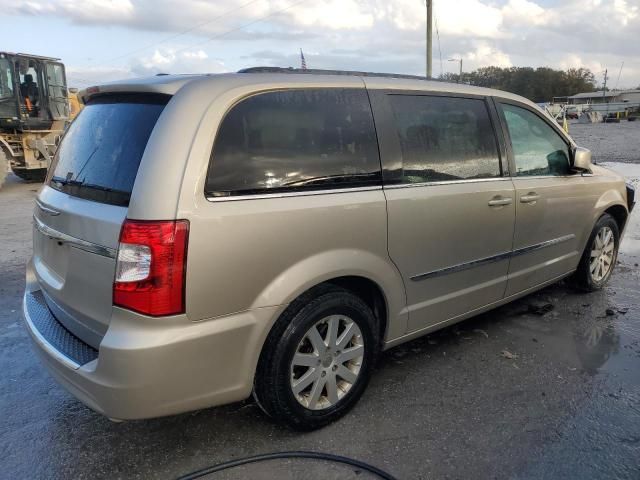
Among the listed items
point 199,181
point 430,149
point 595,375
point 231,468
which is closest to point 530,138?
point 430,149

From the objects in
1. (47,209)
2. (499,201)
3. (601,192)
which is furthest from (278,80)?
(601,192)

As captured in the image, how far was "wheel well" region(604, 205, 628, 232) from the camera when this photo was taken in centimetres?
493

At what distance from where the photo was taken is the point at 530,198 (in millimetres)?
3848

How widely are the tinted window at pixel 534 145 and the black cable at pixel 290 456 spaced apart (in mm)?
2373

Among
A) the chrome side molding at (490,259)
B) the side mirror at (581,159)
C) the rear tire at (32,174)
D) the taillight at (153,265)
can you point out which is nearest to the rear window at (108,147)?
the taillight at (153,265)

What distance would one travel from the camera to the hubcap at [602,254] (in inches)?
191

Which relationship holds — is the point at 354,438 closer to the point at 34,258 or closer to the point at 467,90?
the point at 34,258

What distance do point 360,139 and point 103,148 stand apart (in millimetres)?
1319

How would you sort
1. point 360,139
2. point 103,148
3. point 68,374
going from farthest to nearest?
point 360,139, point 103,148, point 68,374

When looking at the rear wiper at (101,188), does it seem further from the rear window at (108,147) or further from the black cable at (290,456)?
the black cable at (290,456)

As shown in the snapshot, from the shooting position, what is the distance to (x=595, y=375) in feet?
11.2

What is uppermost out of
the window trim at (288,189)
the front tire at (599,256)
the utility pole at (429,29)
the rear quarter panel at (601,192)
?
the utility pole at (429,29)

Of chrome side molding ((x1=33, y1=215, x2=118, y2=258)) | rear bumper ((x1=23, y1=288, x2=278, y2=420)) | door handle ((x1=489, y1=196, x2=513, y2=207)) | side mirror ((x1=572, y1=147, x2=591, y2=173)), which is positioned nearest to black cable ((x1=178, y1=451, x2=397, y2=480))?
rear bumper ((x1=23, y1=288, x2=278, y2=420))

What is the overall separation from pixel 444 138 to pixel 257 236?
1585 mm
